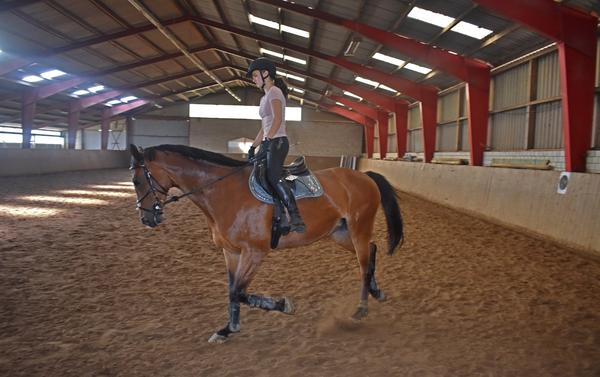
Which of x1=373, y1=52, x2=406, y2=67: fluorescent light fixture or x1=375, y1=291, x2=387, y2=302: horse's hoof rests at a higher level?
A: x1=373, y1=52, x2=406, y2=67: fluorescent light fixture

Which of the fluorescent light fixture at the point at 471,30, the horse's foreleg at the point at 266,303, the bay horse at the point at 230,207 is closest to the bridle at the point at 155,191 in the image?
the bay horse at the point at 230,207

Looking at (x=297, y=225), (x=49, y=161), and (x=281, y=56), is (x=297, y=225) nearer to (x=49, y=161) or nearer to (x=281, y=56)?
(x=281, y=56)

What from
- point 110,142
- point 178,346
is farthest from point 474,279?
point 110,142

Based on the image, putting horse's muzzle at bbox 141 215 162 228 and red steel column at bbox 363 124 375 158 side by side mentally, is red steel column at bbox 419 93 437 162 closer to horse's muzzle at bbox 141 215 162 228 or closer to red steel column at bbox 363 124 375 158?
red steel column at bbox 363 124 375 158

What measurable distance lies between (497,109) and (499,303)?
10.6 metres

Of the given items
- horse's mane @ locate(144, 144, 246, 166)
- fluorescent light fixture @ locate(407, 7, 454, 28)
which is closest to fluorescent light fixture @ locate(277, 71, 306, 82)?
fluorescent light fixture @ locate(407, 7, 454, 28)

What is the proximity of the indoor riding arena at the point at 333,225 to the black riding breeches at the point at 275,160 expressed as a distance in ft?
0.09

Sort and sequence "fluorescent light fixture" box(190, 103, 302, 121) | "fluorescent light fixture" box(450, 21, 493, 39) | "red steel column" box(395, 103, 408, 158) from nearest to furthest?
"fluorescent light fixture" box(450, 21, 493, 39)
"red steel column" box(395, 103, 408, 158)
"fluorescent light fixture" box(190, 103, 302, 121)

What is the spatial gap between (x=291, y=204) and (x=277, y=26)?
13418 millimetres

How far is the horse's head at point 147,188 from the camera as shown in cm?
373

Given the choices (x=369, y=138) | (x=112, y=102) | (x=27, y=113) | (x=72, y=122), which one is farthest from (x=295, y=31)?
(x=112, y=102)

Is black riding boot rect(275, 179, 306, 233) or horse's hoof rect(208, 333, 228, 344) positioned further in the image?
black riding boot rect(275, 179, 306, 233)

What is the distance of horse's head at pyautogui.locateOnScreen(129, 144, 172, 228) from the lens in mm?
3730

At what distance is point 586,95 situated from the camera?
8.21 meters
